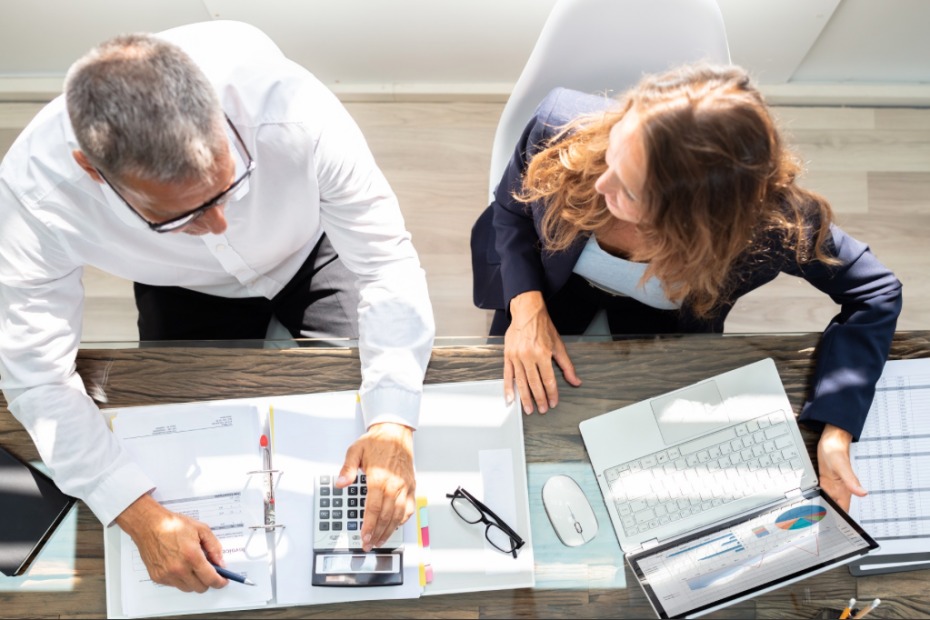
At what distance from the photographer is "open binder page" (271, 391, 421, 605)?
1.12 m

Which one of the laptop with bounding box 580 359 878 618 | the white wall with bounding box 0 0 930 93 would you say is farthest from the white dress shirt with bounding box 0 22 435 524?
the white wall with bounding box 0 0 930 93

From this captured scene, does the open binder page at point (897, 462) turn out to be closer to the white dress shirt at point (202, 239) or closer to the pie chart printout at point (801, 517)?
the pie chart printout at point (801, 517)

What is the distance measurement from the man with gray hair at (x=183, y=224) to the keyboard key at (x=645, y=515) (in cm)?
40

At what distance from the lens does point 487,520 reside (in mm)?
1150

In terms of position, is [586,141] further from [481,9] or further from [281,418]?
[481,9]

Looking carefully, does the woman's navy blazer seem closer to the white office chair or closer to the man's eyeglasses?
the white office chair

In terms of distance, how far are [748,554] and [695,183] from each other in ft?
2.09

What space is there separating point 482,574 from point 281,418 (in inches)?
17.5

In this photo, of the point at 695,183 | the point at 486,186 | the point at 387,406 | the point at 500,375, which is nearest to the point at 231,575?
the point at 387,406

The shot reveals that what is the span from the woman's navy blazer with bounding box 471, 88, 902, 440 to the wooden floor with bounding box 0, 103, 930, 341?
31.6 inches

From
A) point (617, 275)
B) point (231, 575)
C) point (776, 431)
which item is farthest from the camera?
point (617, 275)

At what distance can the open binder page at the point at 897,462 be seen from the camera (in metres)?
1.19

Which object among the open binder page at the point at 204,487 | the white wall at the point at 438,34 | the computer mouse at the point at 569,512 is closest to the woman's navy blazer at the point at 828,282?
the computer mouse at the point at 569,512

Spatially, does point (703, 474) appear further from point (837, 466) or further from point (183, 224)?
point (183, 224)
